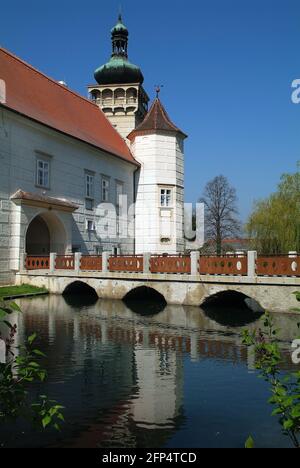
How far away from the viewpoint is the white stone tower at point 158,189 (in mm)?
32844

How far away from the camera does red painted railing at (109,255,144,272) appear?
2034 cm

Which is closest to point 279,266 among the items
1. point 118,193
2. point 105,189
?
point 105,189

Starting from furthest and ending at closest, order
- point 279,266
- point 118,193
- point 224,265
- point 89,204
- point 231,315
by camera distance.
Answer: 1. point 118,193
2. point 89,204
3. point 224,265
4. point 231,315
5. point 279,266

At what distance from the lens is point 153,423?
21.1 ft

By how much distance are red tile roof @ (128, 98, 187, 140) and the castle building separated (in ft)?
0.26

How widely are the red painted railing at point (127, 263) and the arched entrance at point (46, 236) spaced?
→ 5.40 meters

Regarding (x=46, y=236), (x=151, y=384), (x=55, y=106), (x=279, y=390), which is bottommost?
(x=151, y=384)

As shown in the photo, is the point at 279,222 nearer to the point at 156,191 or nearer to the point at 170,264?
the point at 156,191

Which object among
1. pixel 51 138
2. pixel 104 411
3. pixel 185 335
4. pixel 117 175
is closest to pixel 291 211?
pixel 117 175

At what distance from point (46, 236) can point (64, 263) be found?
4910 mm

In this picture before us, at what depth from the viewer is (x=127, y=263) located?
2080cm

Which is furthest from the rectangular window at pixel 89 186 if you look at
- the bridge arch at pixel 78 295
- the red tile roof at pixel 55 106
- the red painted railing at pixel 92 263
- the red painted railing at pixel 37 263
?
the red painted railing at pixel 92 263

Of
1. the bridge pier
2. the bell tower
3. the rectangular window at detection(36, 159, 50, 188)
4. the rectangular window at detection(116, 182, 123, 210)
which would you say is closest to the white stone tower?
the rectangular window at detection(116, 182, 123, 210)
